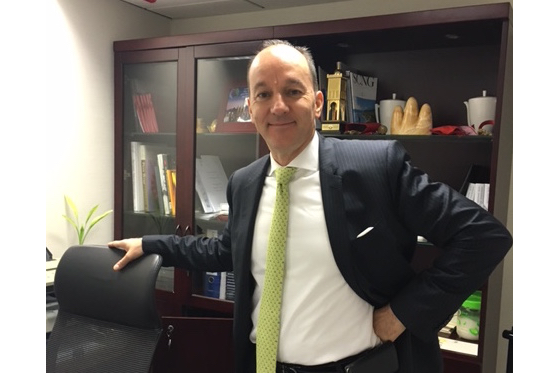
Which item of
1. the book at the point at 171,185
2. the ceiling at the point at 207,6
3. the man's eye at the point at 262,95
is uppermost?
the ceiling at the point at 207,6

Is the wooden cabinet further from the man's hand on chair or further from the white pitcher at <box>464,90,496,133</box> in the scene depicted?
the man's hand on chair

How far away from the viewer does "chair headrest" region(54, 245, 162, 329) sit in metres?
1.44

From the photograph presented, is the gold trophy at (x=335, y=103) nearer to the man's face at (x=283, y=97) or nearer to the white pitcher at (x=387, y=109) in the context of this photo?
the white pitcher at (x=387, y=109)

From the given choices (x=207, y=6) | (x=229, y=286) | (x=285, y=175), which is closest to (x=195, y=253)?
(x=285, y=175)

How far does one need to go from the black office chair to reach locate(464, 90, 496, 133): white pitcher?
1476mm

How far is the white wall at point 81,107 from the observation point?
8.35ft

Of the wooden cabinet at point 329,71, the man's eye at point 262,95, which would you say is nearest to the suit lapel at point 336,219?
the man's eye at point 262,95

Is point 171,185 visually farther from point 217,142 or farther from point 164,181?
point 217,142

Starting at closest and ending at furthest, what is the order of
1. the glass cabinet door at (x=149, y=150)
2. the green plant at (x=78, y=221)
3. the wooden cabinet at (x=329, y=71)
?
the wooden cabinet at (x=329, y=71)
the green plant at (x=78, y=221)
the glass cabinet door at (x=149, y=150)

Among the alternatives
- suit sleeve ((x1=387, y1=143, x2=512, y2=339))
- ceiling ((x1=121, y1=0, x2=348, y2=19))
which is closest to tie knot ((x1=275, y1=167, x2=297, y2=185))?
suit sleeve ((x1=387, y1=143, x2=512, y2=339))

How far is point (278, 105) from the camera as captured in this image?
1.31 metres

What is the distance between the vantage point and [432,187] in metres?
1.24

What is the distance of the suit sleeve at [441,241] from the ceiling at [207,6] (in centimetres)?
168
